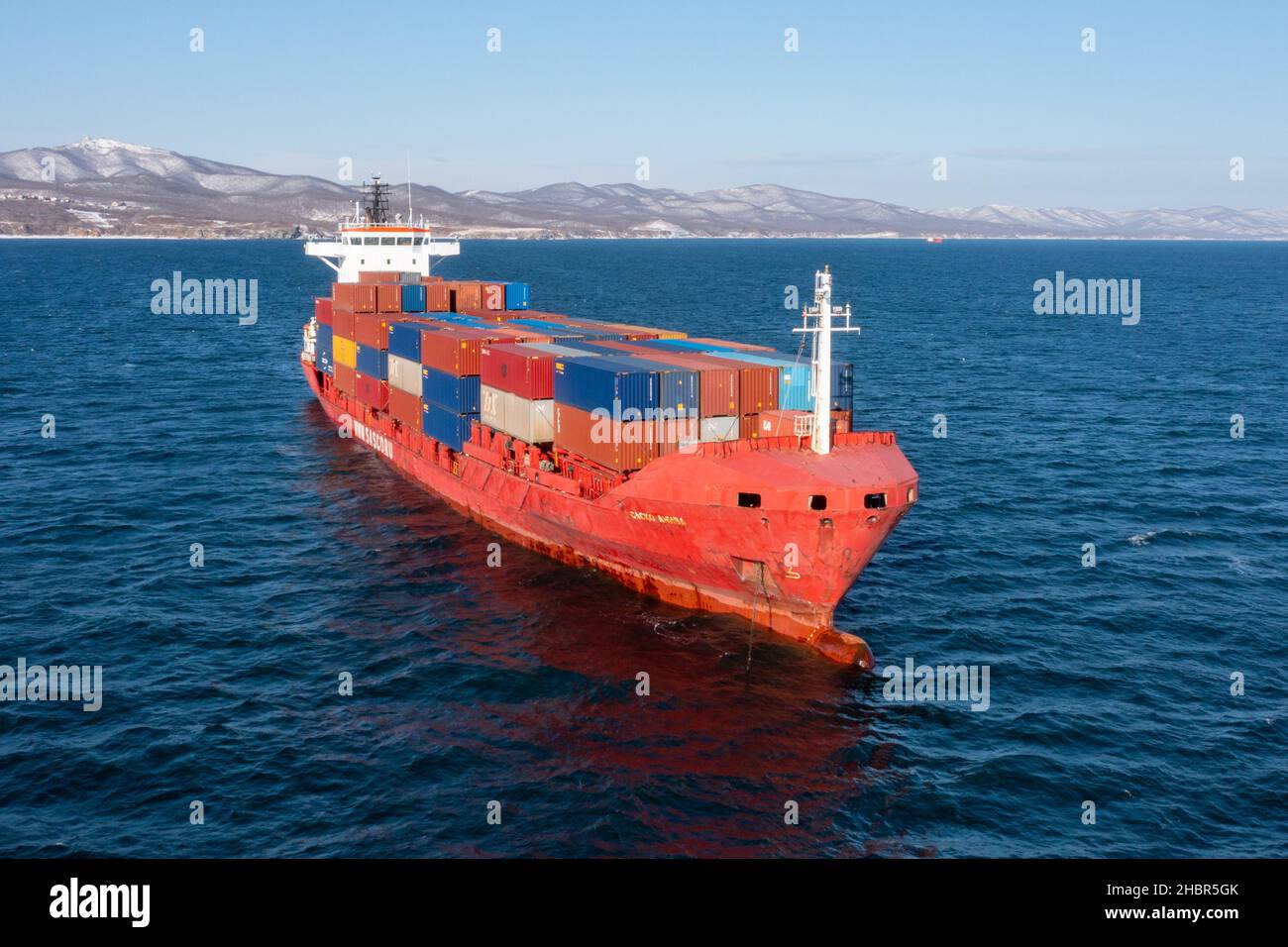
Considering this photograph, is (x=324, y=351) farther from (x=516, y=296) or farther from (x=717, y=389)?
(x=717, y=389)

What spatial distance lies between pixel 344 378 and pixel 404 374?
448 inches

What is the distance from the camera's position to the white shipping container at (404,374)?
A: 5081 cm

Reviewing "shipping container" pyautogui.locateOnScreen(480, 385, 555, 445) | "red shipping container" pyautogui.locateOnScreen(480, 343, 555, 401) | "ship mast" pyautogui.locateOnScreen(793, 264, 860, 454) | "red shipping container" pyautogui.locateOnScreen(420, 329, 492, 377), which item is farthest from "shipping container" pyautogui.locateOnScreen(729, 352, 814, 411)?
"red shipping container" pyautogui.locateOnScreen(420, 329, 492, 377)

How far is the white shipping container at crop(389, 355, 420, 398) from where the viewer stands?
50812 mm

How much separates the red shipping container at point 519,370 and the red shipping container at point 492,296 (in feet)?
68.5

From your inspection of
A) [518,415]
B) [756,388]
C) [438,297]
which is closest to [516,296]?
[438,297]

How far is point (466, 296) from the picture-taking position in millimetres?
64125

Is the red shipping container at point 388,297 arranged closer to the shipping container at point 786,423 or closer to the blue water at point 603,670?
the blue water at point 603,670

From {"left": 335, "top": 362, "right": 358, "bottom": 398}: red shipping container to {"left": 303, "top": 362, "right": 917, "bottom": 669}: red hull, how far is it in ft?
84.7
